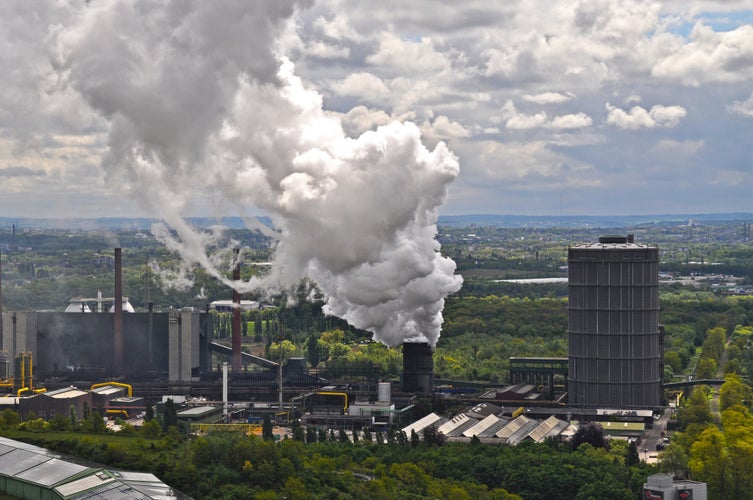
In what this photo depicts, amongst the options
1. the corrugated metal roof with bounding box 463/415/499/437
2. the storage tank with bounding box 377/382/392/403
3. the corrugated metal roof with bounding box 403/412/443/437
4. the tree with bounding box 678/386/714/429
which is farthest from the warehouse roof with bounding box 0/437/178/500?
the tree with bounding box 678/386/714/429

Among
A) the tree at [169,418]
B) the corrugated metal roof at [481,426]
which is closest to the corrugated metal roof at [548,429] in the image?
the corrugated metal roof at [481,426]

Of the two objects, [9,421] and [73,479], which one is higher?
[73,479]

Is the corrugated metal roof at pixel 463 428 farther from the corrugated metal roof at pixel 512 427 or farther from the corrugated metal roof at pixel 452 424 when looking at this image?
the corrugated metal roof at pixel 512 427

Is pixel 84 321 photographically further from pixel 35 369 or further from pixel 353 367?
pixel 353 367

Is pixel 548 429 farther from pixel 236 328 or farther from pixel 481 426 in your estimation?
pixel 236 328

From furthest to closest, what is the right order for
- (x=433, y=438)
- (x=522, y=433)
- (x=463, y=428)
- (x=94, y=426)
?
1. (x=463, y=428)
2. (x=522, y=433)
3. (x=433, y=438)
4. (x=94, y=426)

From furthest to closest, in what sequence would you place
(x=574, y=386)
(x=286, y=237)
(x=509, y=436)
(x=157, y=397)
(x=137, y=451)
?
(x=157, y=397) < (x=574, y=386) < (x=286, y=237) < (x=509, y=436) < (x=137, y=451)

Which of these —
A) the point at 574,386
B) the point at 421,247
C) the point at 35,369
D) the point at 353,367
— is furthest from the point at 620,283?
the point at 35,369

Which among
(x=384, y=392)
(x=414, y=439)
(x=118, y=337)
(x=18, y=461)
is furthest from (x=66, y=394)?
(x=18, y=461)
